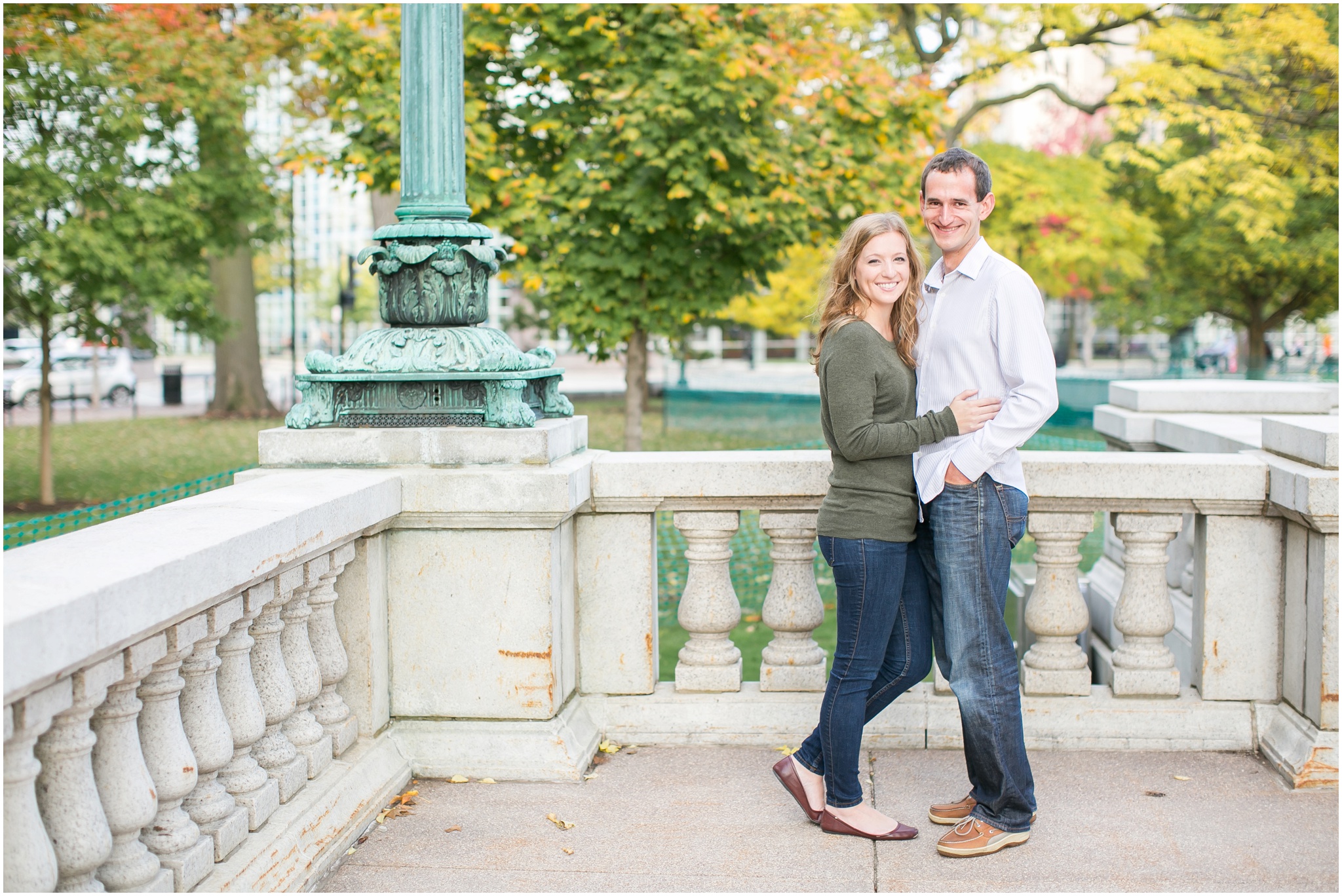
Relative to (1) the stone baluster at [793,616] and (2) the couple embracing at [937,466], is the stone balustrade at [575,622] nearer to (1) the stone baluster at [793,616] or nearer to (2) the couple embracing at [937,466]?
(1) the stone baluster at [793,616]

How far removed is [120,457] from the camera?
65.1 ft

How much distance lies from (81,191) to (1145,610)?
1256 centimetres

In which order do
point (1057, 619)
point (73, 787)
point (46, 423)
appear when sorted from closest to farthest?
1. point (73, 787)
2. point (1057, 619)
3. point (46, 423)

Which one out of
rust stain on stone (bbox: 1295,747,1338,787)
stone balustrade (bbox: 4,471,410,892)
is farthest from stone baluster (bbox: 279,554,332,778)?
rust stain on stone (bbox: 1295,747,1338,787)

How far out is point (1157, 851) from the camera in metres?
3.46

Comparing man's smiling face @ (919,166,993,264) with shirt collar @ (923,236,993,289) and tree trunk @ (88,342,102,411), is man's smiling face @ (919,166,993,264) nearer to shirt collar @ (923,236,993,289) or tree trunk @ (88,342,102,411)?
shirt collar @ (923,236,993,289)

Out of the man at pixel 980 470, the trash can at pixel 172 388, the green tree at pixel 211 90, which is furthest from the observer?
the trash can at pixel 172 388

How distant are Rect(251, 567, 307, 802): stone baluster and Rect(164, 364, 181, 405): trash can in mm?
32429

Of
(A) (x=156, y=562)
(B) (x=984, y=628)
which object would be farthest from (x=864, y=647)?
(A) (x=156, y=562)

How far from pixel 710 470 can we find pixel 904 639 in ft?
3.34

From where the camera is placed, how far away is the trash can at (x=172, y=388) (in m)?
33.5

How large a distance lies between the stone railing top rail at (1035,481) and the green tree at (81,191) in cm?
1039

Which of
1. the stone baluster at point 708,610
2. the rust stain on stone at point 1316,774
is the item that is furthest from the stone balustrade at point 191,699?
the rust stain on stone at point 1316,774

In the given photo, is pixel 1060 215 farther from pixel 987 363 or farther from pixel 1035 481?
pixel 987 363
